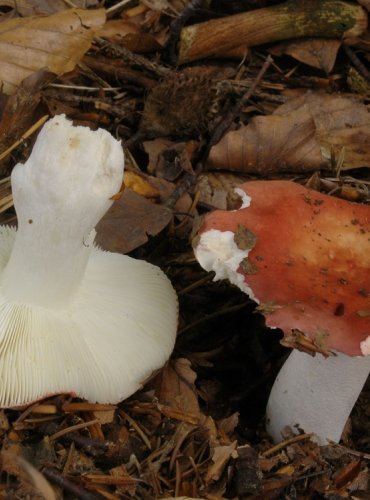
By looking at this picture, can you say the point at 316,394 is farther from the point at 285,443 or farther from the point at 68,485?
the point at 68,485

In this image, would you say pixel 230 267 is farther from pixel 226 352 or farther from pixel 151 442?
pixel 226 352

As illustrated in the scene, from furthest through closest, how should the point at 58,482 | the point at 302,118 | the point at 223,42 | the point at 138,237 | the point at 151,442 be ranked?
1. the point at 223,42
2. the point at 302,118
3. the point at 138,237
4. the point at 151,442
5. the point at 58,482

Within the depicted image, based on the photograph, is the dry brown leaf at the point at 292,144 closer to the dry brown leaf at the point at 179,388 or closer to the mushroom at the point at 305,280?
the mushroom at the point at 305,280

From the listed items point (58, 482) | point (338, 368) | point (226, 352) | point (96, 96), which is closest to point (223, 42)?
point (96, 96)

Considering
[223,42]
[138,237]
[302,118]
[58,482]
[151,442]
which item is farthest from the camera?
[223,42]

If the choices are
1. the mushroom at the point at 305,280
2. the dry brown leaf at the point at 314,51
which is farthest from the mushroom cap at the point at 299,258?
the dry brown leaf at the point at 314,51

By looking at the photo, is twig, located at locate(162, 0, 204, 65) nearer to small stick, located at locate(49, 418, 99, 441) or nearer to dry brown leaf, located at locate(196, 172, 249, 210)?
dry brown leaf, located at locate(196, 172, 249, 210)
